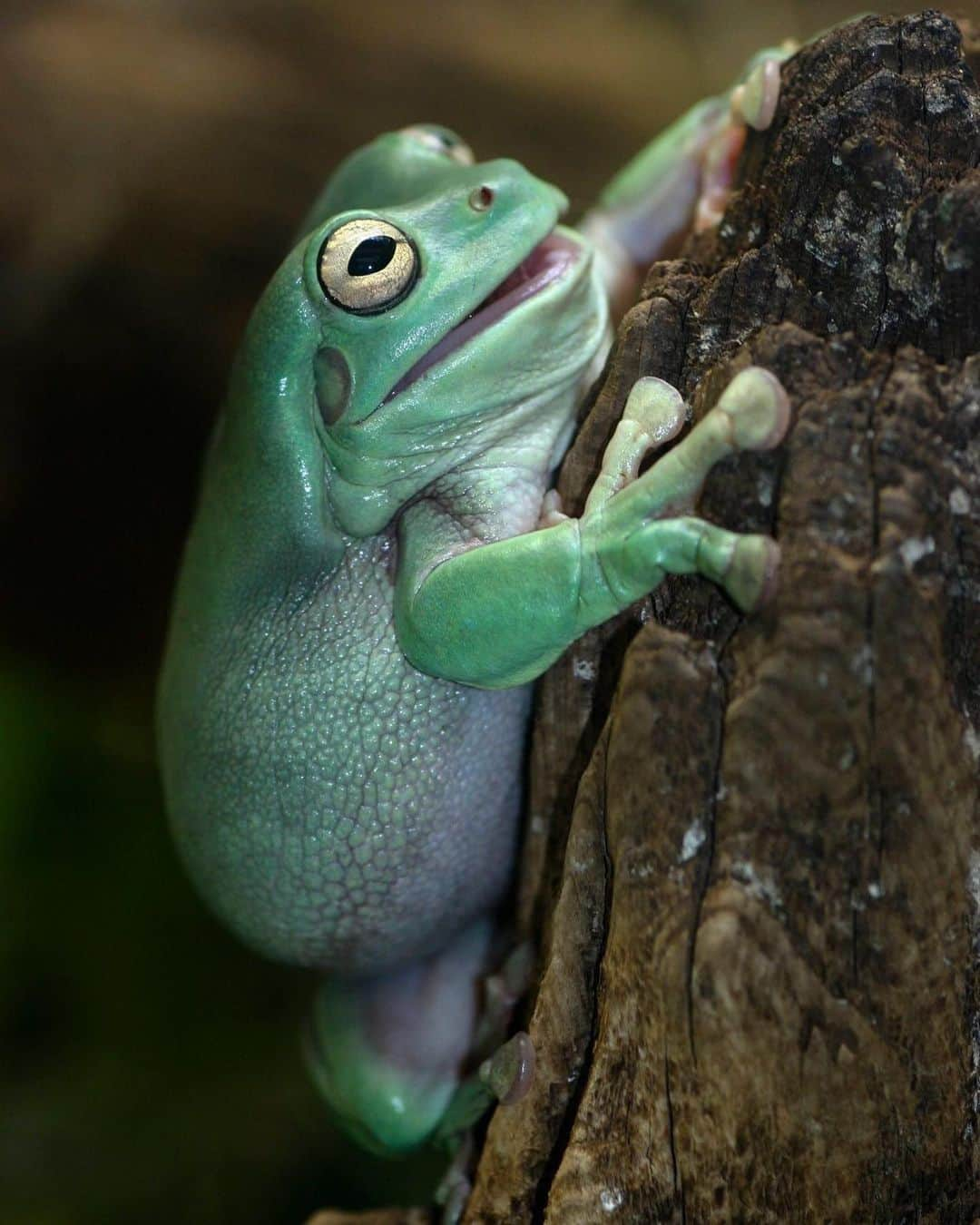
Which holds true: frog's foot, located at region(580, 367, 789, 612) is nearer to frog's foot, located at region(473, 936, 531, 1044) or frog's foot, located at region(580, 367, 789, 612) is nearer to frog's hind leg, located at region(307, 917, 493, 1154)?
frog's foot, located at region(473, 936, 531, 1044)

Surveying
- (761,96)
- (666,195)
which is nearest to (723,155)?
(666,195)

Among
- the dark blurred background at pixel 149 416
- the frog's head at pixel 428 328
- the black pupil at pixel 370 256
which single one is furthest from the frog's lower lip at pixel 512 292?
the dark blurred background at pixel 149 416

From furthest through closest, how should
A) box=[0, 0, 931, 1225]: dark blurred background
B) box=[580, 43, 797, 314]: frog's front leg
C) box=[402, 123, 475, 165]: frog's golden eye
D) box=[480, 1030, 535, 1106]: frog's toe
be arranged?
box=[0, 0, 931, 1225]: dark blurred background < box=[580, 43, 797, 314]: frog's front leg < box=[402, 123, 475, 165]: frog's golden eye < box=[480, 1030, 535, 1106]: frog's toe

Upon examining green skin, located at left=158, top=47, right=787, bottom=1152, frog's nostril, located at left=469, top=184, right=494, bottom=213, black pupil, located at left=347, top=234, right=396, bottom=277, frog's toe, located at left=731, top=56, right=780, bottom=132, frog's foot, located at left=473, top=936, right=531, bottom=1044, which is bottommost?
frog's foot, located at left=473, top=936, right=531, bottom=1044

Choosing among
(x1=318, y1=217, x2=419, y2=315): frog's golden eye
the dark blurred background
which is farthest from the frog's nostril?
the dark blurred background

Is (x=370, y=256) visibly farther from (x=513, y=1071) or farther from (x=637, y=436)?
(x=513, y=1071)

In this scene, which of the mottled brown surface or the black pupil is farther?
the black pupil
